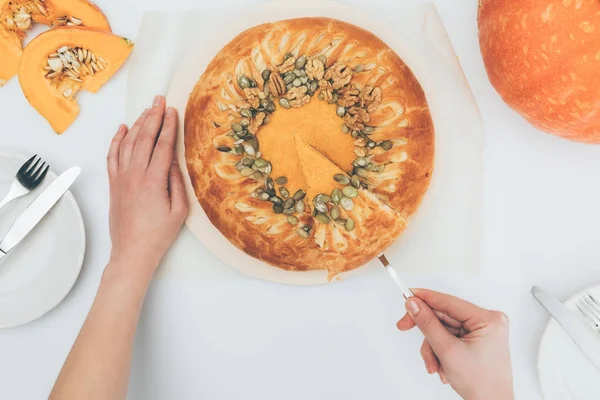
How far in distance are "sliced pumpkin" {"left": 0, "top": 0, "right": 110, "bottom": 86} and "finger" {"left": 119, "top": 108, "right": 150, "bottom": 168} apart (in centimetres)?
21

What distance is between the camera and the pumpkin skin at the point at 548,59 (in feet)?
2.79

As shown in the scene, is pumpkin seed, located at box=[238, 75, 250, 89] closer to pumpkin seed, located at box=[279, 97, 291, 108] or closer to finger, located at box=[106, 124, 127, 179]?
pumpkin seed, located at box=[279, 97, 291, 108]

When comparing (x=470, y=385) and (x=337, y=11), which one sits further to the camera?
(x=337, y=11)

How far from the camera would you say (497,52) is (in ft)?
3.14

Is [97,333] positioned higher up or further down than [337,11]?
further down

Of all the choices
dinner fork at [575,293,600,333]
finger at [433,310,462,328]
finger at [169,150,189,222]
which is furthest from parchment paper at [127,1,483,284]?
dinner fork at [575,293,600,333]

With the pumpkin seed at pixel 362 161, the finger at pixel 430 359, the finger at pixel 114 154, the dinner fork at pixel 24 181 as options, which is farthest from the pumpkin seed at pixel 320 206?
the dinner fork at pixel 24 181

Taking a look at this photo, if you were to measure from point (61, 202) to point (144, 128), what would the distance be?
0.25 m

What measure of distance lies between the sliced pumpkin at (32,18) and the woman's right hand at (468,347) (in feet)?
3.01

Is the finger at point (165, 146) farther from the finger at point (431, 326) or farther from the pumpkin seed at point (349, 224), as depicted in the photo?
the finger at point (431, 326)

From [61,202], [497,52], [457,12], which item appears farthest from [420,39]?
[61,202]

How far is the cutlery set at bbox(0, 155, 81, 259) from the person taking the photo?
1106 millimetres

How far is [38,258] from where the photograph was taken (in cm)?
114

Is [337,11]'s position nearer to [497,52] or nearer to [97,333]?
[497,52]
